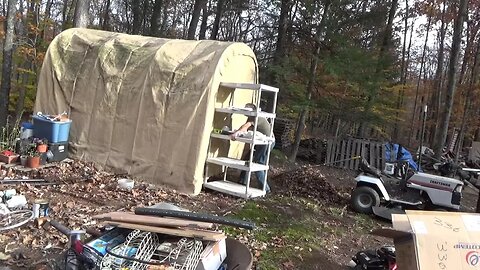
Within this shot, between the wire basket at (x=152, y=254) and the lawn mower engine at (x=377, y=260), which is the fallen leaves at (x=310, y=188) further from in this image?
the wire basket at (x=152, y=254)

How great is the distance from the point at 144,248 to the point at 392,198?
6.28m

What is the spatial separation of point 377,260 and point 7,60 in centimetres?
1103

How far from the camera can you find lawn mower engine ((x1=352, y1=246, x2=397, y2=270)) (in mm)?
4570

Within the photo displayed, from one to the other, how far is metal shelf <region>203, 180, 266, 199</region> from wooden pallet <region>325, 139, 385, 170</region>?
630cm

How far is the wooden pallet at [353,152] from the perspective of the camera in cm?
1438

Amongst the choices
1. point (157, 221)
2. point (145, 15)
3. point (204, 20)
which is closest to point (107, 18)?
point (145, 15)

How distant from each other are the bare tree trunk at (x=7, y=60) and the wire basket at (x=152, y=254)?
10.3 meters

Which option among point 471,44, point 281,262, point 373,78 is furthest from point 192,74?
point 471,44

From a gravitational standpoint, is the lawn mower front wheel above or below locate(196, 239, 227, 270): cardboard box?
below

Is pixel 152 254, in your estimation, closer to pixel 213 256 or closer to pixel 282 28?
pixel 213 256

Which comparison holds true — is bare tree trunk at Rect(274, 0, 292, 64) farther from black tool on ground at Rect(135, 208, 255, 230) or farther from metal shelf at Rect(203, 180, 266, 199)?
black tool on ground at Rect(135, 208, 255, 230)

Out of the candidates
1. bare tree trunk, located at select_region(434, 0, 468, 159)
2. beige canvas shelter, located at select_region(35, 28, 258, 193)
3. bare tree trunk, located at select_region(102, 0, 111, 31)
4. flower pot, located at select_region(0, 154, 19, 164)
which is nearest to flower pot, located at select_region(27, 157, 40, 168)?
flower pot, located at select_region(0, 154, 19, 164)

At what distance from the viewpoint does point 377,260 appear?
15.5 feet

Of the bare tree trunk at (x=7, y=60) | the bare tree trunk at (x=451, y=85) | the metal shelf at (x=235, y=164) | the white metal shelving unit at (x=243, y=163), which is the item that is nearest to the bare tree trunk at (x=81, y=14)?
the bare tree trunk at (x=7, y=60)
